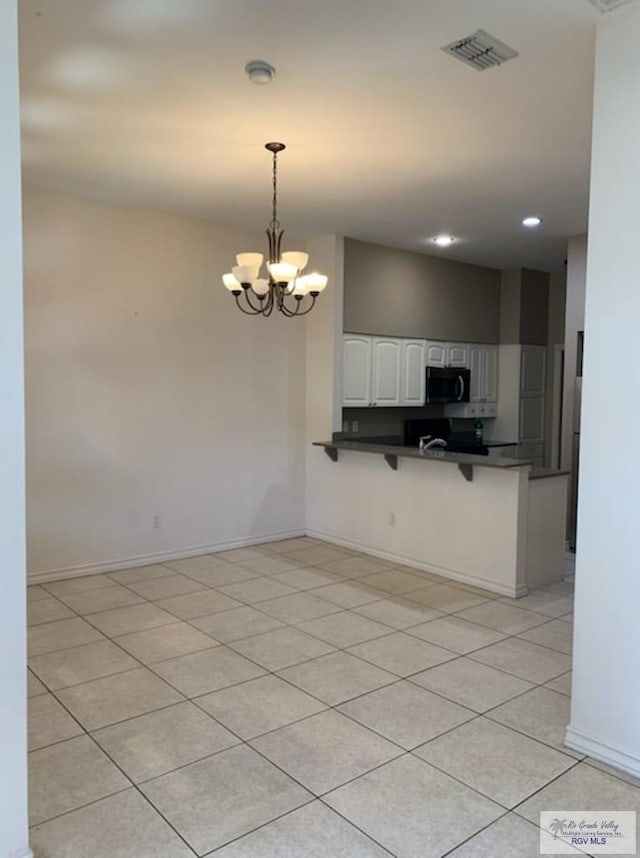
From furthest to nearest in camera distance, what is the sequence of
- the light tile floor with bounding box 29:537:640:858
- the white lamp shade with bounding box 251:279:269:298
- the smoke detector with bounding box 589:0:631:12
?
1. the white lamp shade with bounding box 251:279:269:298
2. the smoke detector with bounding box 589:0:631:12
3. the light tile floor with bounding box 29:537:640:858

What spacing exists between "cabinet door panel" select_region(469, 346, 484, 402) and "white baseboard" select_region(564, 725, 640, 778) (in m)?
5.05

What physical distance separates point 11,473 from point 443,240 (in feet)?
17.0

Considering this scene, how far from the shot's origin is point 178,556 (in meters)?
5.46

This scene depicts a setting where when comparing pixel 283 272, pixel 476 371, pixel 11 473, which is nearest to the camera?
pixel 11 473

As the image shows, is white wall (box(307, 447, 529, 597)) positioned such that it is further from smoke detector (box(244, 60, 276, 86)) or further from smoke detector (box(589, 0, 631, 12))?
smoke detector (box(244, 60, 276, 86))

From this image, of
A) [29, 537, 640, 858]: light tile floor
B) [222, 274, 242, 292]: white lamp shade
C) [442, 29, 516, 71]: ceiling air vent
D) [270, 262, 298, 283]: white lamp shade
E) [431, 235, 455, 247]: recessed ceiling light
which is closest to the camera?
[29, 537, 640, 858]: light tile floor

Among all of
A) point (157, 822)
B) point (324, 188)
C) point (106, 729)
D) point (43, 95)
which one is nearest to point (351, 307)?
point (324, 188)

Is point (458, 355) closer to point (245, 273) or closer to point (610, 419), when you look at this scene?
point (245, 273)

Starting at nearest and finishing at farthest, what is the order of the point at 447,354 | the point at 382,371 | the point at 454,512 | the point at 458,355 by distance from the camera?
the point at 454,512
the point at 382,371
the point at 447,354
the point at 458,355

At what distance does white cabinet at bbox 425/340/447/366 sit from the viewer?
680 cm

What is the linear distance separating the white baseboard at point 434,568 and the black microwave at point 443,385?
6.09ft

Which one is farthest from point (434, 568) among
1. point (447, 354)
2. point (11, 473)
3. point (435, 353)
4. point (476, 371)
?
point (11, 473)

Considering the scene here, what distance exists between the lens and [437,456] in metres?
5.00

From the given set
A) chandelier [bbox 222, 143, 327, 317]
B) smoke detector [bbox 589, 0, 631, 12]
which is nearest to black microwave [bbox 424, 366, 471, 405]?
chandelier [bbox 222, 143, 327, 317]
